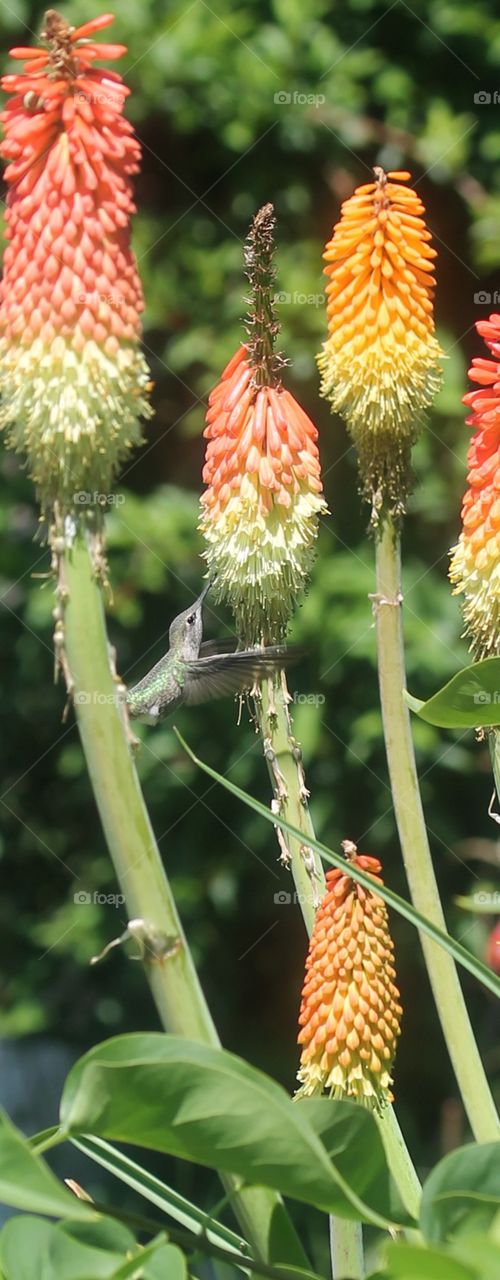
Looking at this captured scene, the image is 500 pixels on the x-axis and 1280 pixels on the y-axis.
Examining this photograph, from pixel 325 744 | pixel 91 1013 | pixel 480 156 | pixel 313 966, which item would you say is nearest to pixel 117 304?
pixel 313 966

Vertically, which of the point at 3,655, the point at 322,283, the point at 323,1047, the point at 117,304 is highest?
the point at 322,283

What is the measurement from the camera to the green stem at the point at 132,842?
69 cm

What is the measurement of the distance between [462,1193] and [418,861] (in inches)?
14.4

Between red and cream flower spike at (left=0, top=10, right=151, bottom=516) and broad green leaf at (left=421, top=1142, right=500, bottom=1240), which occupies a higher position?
red and cream flower spike at (left=0, top=10, right=151, bottom=516)

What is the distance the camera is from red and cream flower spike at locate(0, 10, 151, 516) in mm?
772

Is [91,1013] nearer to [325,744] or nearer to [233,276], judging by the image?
[325,744]

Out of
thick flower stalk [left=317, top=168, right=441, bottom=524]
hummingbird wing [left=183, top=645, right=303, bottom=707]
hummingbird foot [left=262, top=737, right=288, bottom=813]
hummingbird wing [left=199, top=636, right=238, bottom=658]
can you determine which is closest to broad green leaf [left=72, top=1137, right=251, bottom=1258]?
hummingbird foot [left=262, top=737, right=288, bottom=813]

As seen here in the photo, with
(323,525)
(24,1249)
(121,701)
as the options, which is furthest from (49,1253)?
(323,525)

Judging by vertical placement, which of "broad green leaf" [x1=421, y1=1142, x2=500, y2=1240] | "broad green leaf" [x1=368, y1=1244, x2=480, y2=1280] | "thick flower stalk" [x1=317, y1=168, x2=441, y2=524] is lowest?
"broad green leaf" [x1=368, y1=1244, x2=480, y2=1280]

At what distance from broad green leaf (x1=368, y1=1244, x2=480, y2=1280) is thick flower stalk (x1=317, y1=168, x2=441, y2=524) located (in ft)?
2.11

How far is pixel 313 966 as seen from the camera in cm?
99

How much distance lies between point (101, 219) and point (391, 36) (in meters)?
2.85

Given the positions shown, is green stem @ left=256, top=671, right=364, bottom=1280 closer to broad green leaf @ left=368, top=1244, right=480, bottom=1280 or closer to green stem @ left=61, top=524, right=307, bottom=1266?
green stem @ left=61, top=524, right=307, bottom=1266

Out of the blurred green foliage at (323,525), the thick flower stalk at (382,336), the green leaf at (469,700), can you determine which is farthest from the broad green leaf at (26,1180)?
the blurred green foliage at (323,525)
